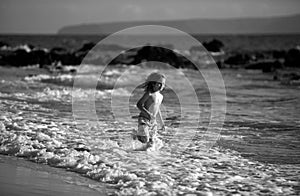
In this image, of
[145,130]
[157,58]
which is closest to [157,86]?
[145,130]

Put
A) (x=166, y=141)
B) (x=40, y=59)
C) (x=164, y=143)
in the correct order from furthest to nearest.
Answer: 1. (x=40, y=59)
2. (x=166, y=141)
3. (x=164, y=143)

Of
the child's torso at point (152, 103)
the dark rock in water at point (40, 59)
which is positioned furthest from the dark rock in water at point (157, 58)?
the child's torso at point (152, 103)

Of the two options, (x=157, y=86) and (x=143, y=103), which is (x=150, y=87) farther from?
(x=143, y=103)

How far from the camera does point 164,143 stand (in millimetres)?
8414

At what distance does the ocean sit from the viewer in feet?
20.1

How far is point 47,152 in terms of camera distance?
7172 mm

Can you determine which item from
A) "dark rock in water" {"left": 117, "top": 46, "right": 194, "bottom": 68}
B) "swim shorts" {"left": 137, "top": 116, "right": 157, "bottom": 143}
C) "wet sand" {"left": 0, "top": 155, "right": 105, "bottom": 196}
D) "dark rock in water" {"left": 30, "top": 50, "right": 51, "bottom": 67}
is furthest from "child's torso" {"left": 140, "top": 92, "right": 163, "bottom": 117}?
"dark rock in water" {"left": 117, "top": 46, "right": 194, "bottom": 68}

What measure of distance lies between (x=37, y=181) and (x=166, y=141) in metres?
3.19

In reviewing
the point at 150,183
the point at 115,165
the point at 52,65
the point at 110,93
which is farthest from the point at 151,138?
the point at 52,65

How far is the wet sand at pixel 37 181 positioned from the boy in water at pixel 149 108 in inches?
68.8

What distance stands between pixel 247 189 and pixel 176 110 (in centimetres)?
688

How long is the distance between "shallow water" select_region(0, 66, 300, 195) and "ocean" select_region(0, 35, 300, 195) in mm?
14

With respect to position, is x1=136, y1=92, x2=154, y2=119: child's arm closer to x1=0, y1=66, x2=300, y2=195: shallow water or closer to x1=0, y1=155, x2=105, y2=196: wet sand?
x1=0, y1=66, x2=300, y2=195: shallow water

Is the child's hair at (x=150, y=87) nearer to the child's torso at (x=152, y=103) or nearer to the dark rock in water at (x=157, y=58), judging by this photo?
the child's torso at (x=152, y=103)
